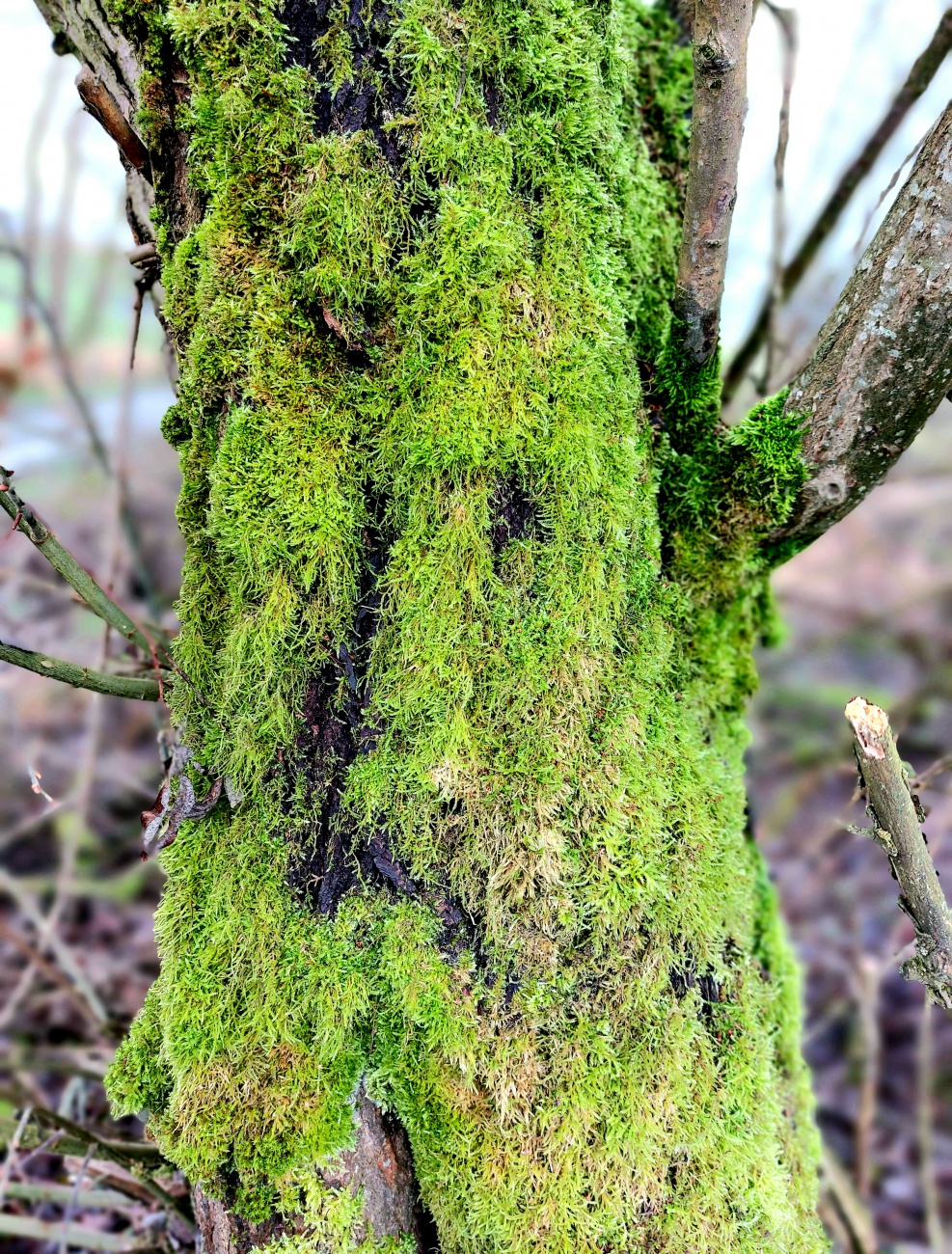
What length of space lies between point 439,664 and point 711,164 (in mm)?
876

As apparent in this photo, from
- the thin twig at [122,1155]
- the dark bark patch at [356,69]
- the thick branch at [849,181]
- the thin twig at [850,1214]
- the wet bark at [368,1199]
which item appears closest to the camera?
the dark bark patch at [356,69]

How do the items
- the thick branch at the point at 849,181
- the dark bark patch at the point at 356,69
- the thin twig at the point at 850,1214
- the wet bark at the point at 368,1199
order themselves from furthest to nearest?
the thin twig at the point at 850,1214
the thick branch at the point at 849,181
the wet bark at the point at 368,1199
the dark bark patch at the point at 356,69

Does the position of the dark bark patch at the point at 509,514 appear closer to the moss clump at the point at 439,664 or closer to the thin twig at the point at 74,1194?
the moss clump at the point at 439,664

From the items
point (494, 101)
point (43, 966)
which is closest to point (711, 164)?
point (494, 101)

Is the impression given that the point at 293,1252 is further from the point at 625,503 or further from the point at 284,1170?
the point at 625,503

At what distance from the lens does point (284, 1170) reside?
1.17 m

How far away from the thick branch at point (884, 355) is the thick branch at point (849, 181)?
88cm

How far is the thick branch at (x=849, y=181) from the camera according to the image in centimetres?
176

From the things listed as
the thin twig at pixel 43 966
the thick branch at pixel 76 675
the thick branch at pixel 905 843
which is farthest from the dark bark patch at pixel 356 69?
the thin twig at pixel 43 966

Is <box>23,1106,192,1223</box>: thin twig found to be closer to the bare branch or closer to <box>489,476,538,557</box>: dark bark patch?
<box>489,476,538,557</box>: dark bark patch

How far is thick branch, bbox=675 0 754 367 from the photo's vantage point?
1.10 meters

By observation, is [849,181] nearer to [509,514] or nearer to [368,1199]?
[509,514]

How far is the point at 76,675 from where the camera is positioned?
3.92 ft

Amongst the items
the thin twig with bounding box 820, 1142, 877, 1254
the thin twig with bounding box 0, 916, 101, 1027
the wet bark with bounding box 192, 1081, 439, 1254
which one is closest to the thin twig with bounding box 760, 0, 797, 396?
the wet bark with bounding box 192, 1081, 439, 1254
